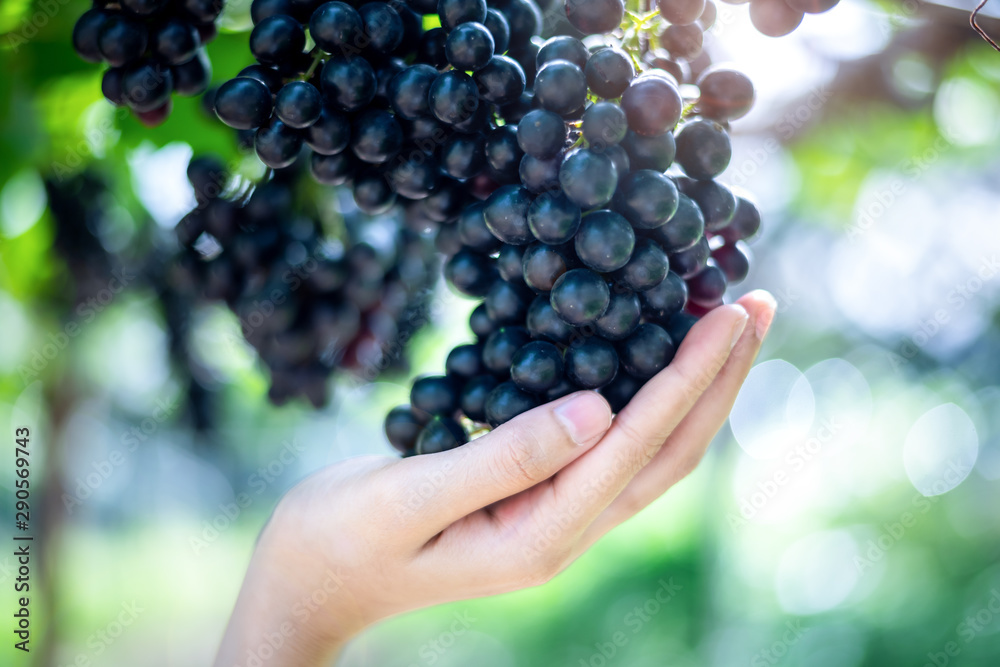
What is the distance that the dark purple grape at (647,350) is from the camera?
692 millimetres

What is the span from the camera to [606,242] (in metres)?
0.63

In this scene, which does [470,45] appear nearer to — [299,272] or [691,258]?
[691,258]

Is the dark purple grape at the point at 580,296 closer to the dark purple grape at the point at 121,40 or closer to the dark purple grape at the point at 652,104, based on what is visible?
the dark purple grape at the point at 652,104

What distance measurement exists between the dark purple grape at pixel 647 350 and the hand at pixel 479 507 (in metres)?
0.02

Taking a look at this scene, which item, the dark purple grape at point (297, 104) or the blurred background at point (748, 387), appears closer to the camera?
the dark purple grape at point (297, 104)

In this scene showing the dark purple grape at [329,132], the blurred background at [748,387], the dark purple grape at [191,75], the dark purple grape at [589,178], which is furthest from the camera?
A: the blurred background at [748,387]

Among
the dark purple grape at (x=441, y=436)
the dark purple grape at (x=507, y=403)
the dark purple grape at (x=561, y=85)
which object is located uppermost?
the dark purple grape at (x=561, y=85)

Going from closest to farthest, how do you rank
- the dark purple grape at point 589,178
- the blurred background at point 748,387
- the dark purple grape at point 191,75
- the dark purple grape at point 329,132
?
the dark purple grape at point 589,178 < the dark purple grape at point 329,132 < the dark purple grape at point 191,75 < the blurred background at point 748,387

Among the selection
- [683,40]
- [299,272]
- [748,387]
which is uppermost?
[683,40]

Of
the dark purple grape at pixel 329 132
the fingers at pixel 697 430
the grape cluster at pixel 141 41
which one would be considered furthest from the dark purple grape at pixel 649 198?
the grape cluster at pixel 141 41

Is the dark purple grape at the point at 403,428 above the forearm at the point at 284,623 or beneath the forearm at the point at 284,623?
above

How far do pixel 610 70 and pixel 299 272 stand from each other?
27.4 inches

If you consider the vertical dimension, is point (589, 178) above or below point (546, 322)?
above

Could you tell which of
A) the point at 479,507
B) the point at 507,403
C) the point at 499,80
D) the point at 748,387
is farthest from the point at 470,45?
the point at 748,387
